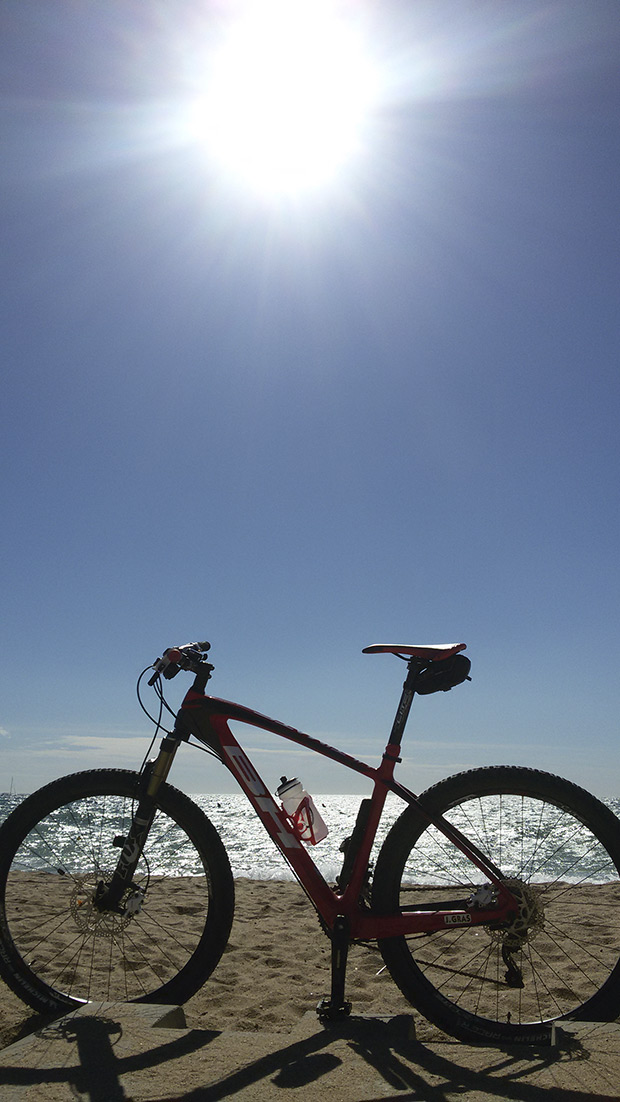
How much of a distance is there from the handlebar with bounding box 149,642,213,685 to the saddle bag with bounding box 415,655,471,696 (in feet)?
3.70

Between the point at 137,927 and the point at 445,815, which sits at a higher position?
the point at 445,815

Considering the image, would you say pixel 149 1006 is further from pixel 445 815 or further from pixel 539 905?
pixel 539 905

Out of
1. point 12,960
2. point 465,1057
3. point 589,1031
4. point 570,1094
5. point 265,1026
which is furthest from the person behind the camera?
point 265,1026

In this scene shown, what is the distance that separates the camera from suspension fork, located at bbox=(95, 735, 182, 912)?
Result: 129 inches

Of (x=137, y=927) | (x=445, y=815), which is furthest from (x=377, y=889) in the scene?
(x=137, y=927)

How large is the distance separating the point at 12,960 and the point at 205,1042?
114cm

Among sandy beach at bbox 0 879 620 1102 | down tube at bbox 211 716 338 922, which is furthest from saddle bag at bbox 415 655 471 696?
sandy beach at bbox 0 879 620 1102

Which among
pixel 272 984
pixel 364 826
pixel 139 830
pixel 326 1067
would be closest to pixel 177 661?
pixel 139 830

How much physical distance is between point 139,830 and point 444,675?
1.68 metres

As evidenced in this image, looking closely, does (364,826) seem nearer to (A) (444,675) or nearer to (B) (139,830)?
(A) (444,675)

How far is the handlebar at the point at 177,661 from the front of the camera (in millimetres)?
3496

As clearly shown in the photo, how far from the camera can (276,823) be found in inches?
130

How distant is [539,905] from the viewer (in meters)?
3.09

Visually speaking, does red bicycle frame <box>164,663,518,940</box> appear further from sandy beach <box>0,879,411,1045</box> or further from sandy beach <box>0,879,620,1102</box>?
sandy beach <box>0,879,411,1045</box>
